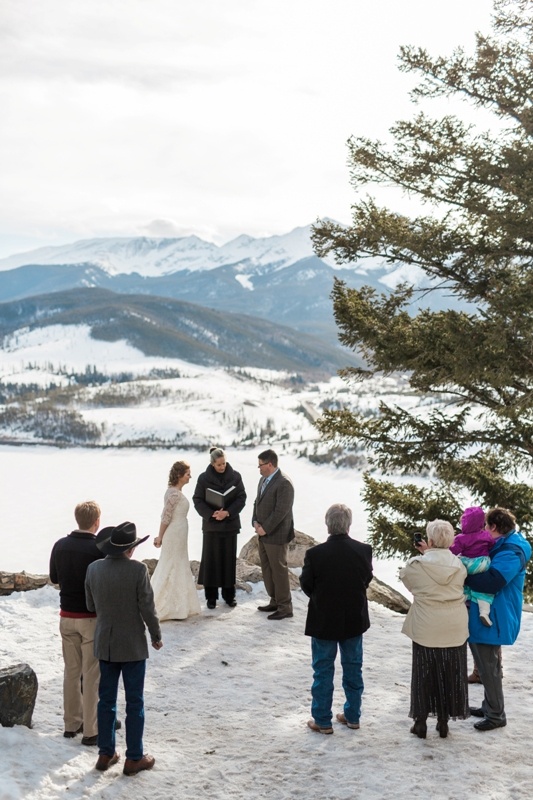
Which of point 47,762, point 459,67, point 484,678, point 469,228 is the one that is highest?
point 459,67

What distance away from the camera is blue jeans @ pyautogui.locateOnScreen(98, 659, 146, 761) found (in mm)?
6602

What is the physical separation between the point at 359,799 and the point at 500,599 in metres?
2.54

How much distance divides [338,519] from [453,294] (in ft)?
18.7

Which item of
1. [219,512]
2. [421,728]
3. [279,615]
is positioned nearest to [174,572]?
[219,512]

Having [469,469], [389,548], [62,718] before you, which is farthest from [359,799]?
[469,469]

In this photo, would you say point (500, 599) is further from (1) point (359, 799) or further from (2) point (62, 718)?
(2) point (62, 718)

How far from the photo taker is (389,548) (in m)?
12.3

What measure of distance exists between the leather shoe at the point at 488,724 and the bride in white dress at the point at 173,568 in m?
5.15

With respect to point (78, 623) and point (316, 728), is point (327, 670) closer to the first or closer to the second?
point (316, 728)

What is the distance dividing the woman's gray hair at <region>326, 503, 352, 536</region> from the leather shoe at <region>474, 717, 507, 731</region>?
2.66 metres

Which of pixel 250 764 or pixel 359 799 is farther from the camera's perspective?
pixel 250 764

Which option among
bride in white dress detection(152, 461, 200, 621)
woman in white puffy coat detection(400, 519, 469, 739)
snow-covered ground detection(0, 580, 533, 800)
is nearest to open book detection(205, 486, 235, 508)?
bride in white dress detection(152, 461, 200, 621)

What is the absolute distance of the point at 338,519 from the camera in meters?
7.26

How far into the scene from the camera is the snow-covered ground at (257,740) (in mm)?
6387
